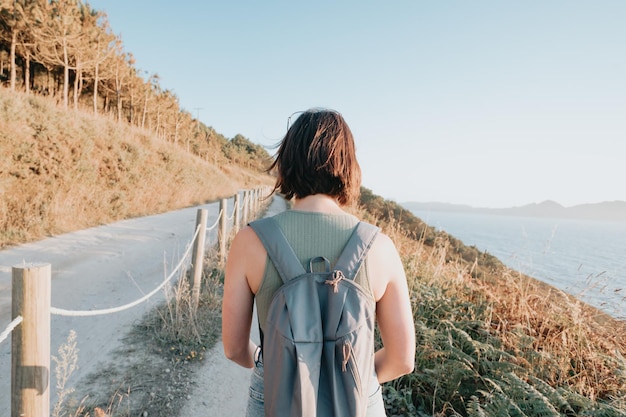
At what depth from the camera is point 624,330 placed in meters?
3.42

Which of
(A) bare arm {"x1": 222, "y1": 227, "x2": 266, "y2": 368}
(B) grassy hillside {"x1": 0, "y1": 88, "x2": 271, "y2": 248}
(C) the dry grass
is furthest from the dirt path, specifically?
(B) grassy hillside {"x1": 0, "y1": 88, "x2": 271, "y2": 248}

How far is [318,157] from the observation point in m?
1.22

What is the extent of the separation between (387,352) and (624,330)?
3612 millimetres

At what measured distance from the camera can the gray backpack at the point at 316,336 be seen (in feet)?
3.40

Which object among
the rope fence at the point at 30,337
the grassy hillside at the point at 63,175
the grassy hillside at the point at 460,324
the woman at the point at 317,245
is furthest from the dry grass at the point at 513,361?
the grassy hillside at the point at 63,175

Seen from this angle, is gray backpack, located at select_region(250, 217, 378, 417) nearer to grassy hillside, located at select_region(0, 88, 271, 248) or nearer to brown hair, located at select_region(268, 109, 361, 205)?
brown hair, located at select_region(268, 109, 361, 205)

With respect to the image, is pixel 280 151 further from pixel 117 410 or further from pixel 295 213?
pixel 117 410

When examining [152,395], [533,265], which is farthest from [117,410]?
[533,265]

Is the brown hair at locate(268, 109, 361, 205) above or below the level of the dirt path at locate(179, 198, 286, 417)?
above

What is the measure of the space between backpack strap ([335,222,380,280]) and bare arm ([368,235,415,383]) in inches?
1.4

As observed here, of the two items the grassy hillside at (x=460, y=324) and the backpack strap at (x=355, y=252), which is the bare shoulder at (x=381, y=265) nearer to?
the backpack strap at (x=355, y=252)

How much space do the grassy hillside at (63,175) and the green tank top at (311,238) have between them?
25.1 ft

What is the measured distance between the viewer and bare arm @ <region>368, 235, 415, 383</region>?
114cm

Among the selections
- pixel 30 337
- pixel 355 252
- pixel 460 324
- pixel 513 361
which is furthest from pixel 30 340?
pixel 460 324
